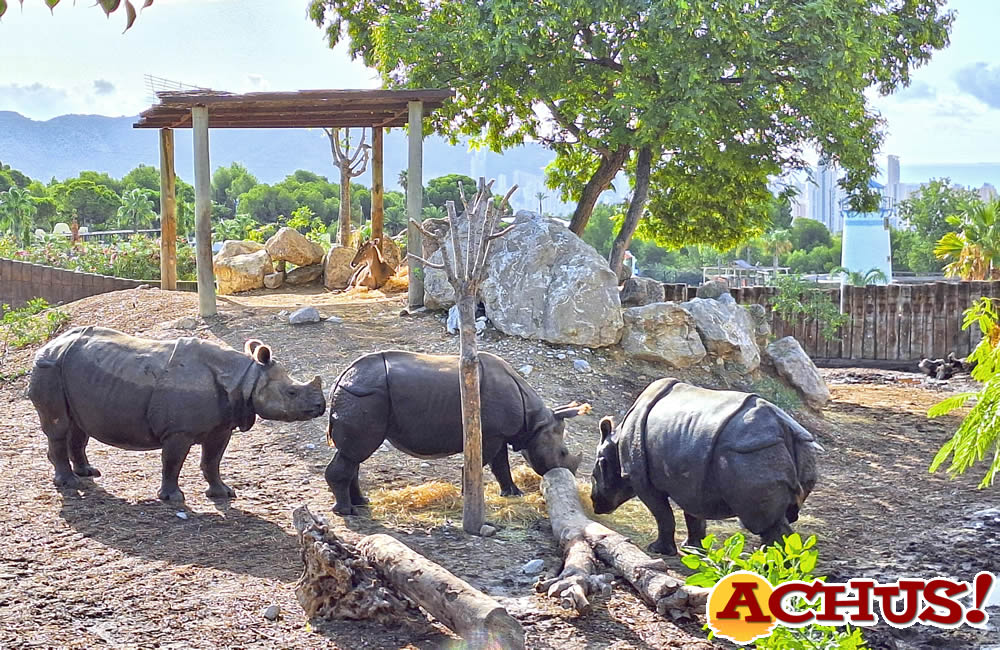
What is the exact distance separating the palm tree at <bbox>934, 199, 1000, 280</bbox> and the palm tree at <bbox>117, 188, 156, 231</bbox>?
38426 mm

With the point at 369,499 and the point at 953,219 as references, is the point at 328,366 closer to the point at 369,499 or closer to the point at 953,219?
the point at 369,499

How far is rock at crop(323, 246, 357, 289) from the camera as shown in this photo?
61.0 feet

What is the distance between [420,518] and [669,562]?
1.83 m

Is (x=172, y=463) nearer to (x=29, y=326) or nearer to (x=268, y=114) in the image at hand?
(x=268, y=114)

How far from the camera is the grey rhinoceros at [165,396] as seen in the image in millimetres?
7914

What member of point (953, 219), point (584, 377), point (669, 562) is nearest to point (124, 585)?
point (669, 562)

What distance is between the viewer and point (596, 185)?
55.7 ft

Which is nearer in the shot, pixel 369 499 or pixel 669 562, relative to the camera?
pixel 669 562

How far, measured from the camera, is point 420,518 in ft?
25.9

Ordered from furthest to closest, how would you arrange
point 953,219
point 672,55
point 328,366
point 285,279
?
point 953,219 < point 285,279 < point 672,55 < point 328,366

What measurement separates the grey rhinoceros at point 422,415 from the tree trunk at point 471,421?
0.54 m

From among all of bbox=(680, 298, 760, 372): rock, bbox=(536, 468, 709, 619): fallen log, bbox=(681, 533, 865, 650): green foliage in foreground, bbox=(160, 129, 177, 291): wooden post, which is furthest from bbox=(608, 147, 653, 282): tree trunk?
bbox=(681, 533, 865, 650): green foliage in foreground

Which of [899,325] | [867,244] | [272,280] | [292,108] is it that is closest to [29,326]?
[272,280]

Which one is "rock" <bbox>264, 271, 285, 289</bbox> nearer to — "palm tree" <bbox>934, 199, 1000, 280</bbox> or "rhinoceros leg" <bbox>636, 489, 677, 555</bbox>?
"rhinoceros leg" <bbox>636, 489, 677, 555</bbox>
